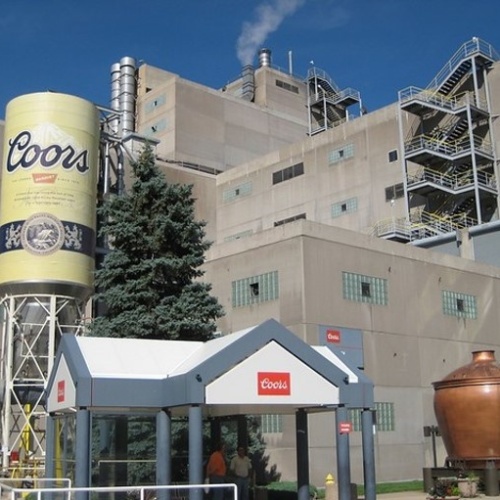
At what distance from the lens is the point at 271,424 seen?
33969 millimetres

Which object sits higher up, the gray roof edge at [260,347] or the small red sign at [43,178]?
the small red sign at [43,178]

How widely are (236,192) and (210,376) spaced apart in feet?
156

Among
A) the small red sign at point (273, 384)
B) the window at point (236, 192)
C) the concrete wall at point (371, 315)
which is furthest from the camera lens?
the window at point (236, 192)

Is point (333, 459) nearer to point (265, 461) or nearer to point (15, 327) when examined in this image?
point (265, 461)

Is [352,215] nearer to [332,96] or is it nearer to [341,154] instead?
[341,154]

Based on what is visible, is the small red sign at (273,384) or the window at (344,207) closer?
the small red sign at (273,384)

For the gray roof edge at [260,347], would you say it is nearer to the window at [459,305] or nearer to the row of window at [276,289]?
the row of window at [276,289]

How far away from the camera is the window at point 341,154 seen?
56.8 metres

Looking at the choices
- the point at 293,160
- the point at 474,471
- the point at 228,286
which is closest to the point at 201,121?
the point at 293,160

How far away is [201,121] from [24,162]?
3836cm

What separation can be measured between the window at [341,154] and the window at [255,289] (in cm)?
2170

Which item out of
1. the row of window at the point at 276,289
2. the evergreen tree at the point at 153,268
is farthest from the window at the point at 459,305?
the evergreen tree at the point at 153,268

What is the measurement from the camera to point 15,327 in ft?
117

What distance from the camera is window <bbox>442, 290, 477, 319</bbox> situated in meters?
40.8
